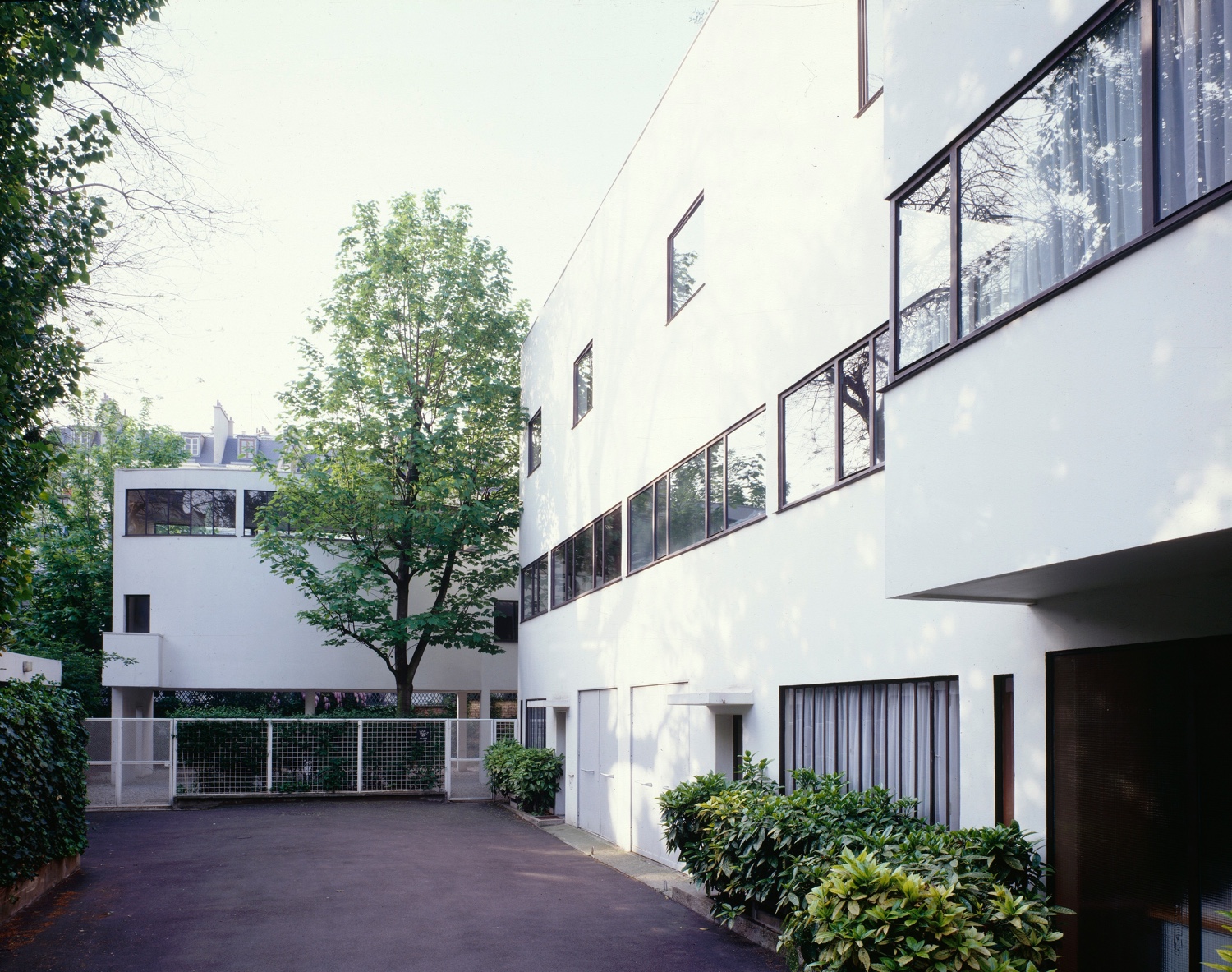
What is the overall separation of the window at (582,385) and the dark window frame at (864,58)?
10.0 meters

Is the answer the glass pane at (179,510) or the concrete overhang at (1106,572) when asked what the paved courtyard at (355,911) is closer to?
the concrete overhang at (1106,572)

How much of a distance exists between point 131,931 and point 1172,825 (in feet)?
29.8

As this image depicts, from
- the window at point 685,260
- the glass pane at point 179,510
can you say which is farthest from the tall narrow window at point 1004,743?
the glass pane at point 179,510

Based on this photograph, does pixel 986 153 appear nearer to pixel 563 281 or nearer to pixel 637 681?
pixel 637 681

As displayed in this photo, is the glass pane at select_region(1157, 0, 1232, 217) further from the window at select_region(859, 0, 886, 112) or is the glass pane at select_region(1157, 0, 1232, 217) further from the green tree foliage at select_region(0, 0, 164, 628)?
the green tree foliage at select_region(0, 0, 164, 628)

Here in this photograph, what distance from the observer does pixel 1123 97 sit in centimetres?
521

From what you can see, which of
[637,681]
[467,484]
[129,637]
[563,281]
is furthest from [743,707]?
[129,637]

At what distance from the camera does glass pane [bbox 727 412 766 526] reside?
1166cm

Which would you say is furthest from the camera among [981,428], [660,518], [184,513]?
[184,513]

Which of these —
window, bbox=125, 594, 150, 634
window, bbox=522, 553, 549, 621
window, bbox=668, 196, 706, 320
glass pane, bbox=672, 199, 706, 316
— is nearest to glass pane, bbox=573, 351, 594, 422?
window, bbox=522, 553, 549, 621

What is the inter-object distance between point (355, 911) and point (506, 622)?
67.6ft

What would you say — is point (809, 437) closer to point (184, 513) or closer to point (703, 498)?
point (703, 498)

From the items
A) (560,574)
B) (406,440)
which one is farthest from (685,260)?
(406,440)

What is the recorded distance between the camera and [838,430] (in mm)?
9828
